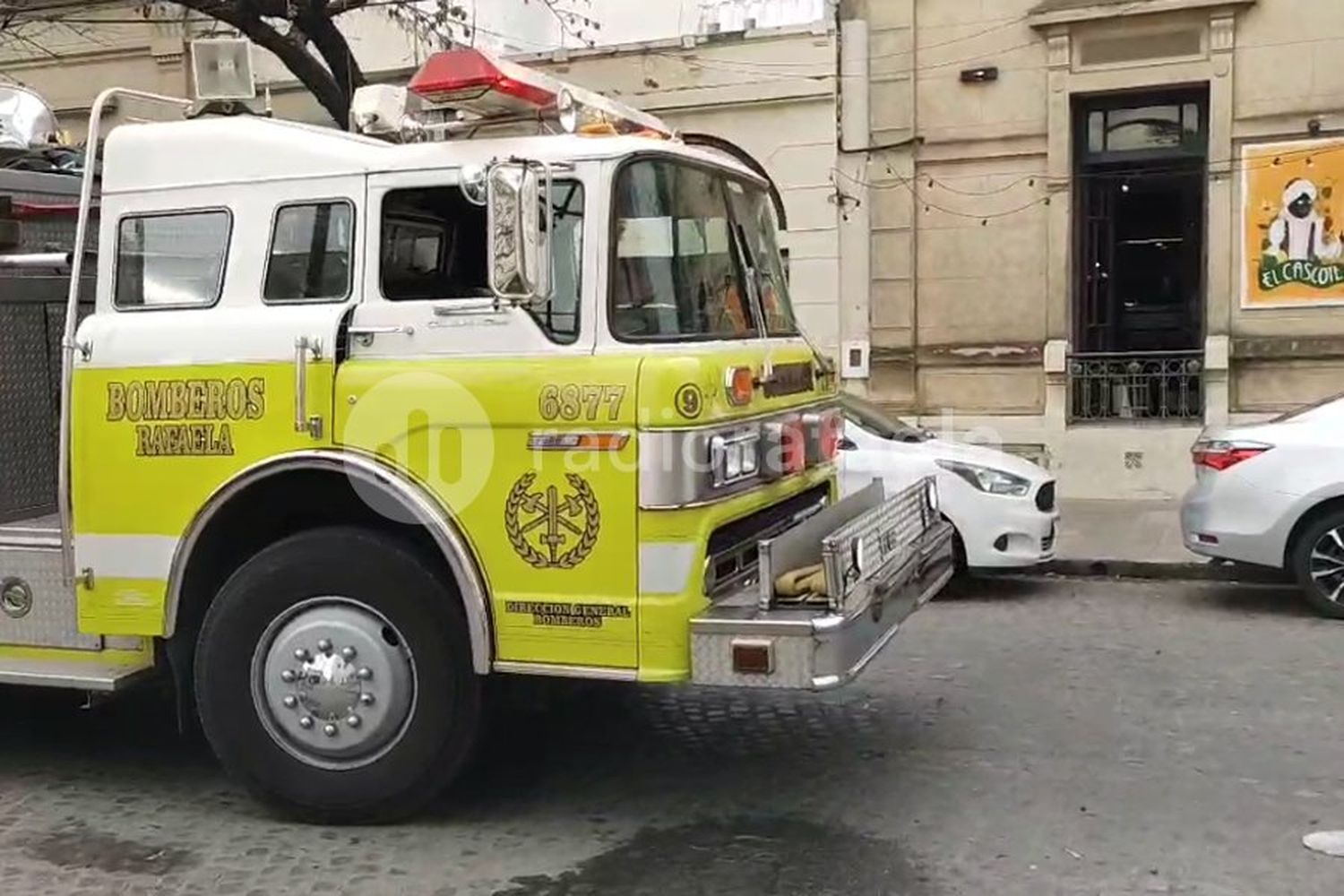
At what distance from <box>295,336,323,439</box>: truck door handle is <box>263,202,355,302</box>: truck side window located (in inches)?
7.7

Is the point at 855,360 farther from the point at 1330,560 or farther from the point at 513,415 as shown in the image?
the point at 513,415

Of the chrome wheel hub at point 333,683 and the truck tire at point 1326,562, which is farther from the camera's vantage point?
the truck tire at point 1326,562

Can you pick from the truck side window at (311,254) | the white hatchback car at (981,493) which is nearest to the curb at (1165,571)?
the white hatchback car at (981,493)

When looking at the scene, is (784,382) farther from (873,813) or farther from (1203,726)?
(1203,726)

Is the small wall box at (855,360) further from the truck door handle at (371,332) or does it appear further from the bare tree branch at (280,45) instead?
the truck door handle at (371,332)

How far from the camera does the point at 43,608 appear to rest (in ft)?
18.0

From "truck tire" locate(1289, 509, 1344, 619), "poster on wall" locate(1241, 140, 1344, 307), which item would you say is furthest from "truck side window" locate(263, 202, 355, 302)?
"poster on wall" locate(1241, 140, 1344, 307)

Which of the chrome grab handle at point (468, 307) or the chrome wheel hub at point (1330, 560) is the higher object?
the chrome grab handle at point (468, 307)

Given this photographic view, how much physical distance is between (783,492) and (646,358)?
3.61ft

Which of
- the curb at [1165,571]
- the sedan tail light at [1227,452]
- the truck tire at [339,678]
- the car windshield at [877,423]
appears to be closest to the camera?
the truck tire at [339,678]

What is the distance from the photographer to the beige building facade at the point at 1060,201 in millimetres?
13633

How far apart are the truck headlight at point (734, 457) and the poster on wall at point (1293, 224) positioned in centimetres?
1035

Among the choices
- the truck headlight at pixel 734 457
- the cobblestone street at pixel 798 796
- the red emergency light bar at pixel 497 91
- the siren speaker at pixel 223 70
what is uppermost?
the siren speaker at pixel 223 70

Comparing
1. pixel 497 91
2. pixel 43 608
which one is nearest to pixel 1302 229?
pixel 497 91
